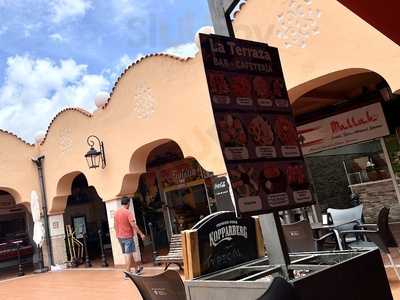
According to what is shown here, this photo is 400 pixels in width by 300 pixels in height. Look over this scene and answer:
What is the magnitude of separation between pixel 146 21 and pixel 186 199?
652 centimetres

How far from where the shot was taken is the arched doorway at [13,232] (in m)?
14.8

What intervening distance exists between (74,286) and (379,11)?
24.5 ft

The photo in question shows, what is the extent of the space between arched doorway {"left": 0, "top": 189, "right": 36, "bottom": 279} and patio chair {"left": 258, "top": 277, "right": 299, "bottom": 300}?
15.1m

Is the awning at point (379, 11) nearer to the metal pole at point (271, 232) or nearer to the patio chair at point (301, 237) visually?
the metal pole at point (271, 232)

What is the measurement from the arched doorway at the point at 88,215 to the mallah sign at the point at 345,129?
373 inches

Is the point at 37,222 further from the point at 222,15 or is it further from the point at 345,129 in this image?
the point at 222,15

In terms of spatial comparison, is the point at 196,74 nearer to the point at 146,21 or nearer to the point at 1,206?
the point at 146,21

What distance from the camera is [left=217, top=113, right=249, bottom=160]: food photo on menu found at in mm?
1978

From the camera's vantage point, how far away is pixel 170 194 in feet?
41.7

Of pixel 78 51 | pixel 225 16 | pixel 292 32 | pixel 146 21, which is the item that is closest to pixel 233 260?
pixel 225 16

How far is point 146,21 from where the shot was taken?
684 cm

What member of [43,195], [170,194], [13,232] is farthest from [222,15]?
[13,232]

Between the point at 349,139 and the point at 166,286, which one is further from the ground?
the point at 349,139

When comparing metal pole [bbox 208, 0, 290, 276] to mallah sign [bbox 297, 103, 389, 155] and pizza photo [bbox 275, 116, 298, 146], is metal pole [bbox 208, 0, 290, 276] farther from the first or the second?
mallah sign [bbox 297, 103, 389, 155]
